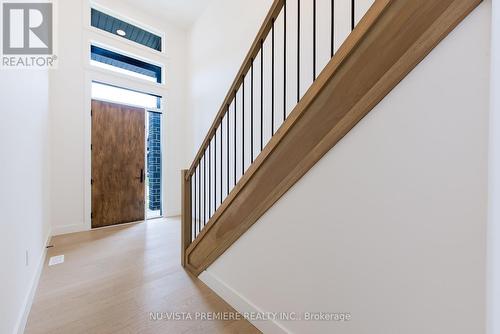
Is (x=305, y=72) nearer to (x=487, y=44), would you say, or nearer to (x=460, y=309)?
(x=487, y=44)

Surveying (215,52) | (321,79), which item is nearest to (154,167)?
(215,52)

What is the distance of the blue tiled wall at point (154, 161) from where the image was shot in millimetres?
4660

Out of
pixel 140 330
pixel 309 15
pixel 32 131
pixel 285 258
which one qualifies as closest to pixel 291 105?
pixel 309 15

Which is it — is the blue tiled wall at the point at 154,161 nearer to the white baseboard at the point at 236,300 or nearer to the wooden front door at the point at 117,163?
the wooden front door at the point at 117,163

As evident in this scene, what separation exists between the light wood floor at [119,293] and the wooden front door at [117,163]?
3.03 feet

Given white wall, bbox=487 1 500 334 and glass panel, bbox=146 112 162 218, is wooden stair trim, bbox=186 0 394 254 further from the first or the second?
glass panel, bbox=146 112 162 218

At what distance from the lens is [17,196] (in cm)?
163

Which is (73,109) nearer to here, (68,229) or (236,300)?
(68,229)

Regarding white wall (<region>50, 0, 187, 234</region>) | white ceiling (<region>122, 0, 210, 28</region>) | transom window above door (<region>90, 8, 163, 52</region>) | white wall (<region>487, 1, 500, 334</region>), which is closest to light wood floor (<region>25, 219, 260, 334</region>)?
white wall (<region>50, 0, 187, 234</region>)

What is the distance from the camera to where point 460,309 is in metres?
0.77

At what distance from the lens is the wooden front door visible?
3943mm

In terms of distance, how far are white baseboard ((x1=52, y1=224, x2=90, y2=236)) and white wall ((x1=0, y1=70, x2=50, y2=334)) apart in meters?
1.42

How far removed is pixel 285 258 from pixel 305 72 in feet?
6.48

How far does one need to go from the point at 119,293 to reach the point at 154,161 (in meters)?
3.08
